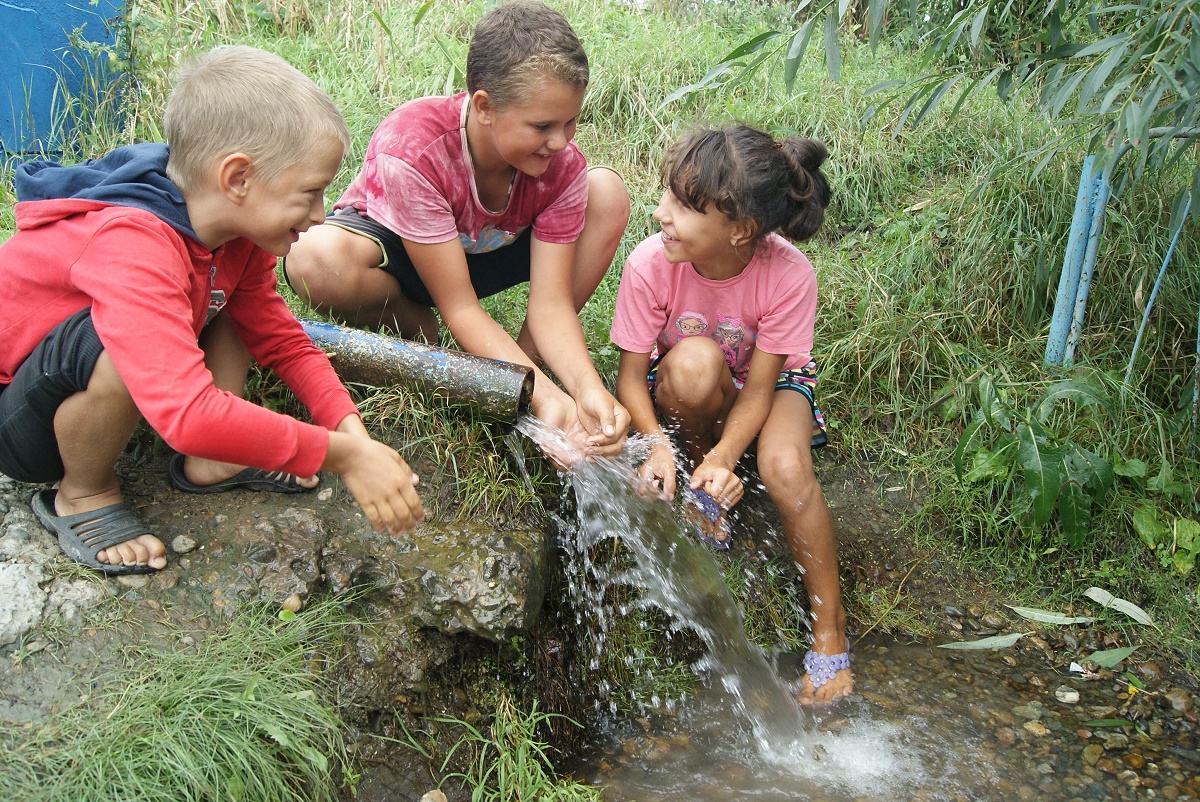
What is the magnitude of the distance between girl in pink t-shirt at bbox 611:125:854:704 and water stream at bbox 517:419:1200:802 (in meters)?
0.12

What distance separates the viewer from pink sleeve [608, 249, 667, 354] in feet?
8.86

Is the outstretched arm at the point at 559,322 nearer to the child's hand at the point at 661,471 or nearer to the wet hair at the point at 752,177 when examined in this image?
the child's hand at the point at 661,471

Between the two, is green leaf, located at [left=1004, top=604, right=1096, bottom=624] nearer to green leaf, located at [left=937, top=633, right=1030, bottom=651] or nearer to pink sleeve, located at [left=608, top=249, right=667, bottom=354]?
green leaf, located at [left=937, top=633, right=1030, bottom=651]

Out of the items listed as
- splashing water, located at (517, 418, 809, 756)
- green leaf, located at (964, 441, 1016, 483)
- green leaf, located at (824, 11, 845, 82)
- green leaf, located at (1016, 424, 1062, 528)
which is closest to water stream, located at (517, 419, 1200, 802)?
splashing water, located at (517, 418, 809, 756)

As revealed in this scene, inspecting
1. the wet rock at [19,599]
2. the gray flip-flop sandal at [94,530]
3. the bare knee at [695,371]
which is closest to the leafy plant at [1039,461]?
the bare knee at [695,371]

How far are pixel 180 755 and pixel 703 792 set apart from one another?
120 cm

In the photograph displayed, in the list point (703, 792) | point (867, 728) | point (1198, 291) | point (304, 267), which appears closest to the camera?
point (703, 792)

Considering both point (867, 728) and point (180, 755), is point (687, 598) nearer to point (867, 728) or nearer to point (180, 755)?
point (867, 728)

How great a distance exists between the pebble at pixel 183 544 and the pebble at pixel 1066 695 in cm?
232

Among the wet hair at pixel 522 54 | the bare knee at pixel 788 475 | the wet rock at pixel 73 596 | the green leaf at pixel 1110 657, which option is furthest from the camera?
the green leaf at pixel 1110 657

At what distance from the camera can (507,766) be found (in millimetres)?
2141

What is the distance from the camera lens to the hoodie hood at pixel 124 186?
71.4 inches

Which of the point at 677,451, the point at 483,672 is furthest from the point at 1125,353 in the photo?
the point at 483,672

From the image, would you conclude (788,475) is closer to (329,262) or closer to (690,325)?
(690,325)
